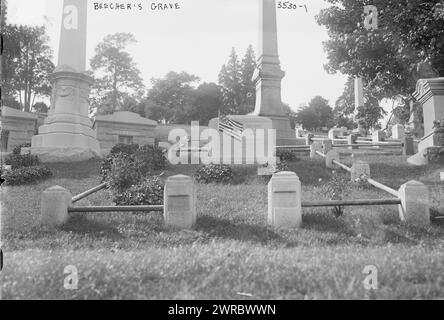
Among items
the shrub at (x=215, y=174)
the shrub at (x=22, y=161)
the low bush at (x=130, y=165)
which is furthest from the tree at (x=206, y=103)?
the shrub at (x=215, y=174)

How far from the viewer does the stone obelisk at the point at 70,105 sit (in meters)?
15.1

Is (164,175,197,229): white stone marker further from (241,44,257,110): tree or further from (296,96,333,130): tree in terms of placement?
(296,96,333,130): tree

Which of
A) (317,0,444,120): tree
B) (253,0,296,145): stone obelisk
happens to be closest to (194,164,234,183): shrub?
(317,0,444,120): tree

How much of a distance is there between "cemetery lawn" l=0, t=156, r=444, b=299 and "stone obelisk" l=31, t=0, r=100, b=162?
6.97 metres

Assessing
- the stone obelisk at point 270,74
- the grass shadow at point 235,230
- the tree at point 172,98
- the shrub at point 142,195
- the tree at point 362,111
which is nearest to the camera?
the grass shadow at point 235,230

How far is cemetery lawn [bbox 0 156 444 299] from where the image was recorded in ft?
11.7

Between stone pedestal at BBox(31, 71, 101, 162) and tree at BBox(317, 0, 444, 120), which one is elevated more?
tree at BBox(317, 0, 444, 120)

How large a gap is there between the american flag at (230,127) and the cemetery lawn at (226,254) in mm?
7501

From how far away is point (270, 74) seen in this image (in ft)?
65.6

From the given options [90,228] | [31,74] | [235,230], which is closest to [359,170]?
[235,230]

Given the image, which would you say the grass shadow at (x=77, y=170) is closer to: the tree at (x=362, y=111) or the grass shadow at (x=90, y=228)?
the grass shadow at (x=90, y=228)
